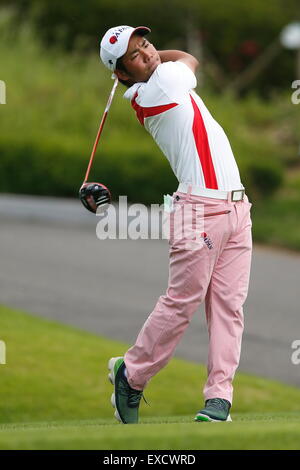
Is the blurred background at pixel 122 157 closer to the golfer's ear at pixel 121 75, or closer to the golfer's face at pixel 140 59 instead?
the golfer's ear at pixel 121 75

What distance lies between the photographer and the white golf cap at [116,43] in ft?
17.8

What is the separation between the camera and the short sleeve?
5.37 meters

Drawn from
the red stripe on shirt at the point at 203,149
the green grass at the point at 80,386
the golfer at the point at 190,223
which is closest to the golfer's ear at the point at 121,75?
the golfer at the point at 190,223

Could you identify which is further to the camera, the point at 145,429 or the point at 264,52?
the point at 264,52

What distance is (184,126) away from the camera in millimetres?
5402

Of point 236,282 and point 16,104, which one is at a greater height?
point 16,104

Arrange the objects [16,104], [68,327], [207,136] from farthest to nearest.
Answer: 1. [16,104]
2. [68,327]
3. [207,136]

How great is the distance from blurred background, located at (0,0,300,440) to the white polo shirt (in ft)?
12.2

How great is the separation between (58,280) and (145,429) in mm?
8339

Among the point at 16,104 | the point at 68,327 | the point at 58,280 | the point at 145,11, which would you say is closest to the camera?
the point at 68,327
